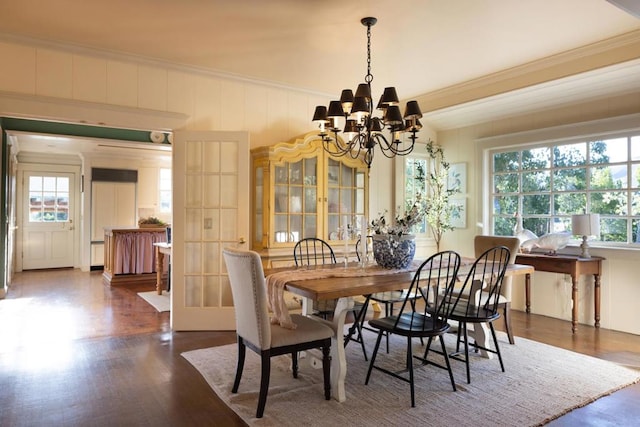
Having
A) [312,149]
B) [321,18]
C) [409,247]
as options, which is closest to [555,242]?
[409,247]

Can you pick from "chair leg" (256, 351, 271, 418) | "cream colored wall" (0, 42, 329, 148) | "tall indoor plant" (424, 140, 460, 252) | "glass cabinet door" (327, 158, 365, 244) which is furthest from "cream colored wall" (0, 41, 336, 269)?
"chair leg" (256, 351, 271, 418)

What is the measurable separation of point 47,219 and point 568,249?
941 centimetres

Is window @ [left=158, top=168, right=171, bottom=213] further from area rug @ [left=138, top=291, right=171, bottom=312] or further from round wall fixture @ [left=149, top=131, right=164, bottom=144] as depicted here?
area rug @ [left=138, top=291, right=171, bottom=312]

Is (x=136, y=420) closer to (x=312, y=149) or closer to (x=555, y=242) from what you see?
(x=312, y=149)

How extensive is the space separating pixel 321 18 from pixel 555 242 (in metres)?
3.43

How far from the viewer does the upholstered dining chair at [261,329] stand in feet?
8.20

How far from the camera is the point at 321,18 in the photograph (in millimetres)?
3301

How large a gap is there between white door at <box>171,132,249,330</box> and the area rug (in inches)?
43.4

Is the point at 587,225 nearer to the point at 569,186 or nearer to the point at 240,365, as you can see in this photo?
the point at 569,186

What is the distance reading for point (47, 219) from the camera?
9031 mm

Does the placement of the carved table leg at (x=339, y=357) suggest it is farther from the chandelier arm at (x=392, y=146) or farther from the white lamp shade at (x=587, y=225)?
the white lamp shade at (x=587, y=225)

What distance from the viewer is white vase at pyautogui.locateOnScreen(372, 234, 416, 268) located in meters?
3.31

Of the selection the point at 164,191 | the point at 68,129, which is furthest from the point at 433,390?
the point at 164,191

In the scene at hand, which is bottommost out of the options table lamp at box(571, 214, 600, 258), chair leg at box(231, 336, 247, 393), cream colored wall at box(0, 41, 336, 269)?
chair leg at box(231, 336, 247, 393)
